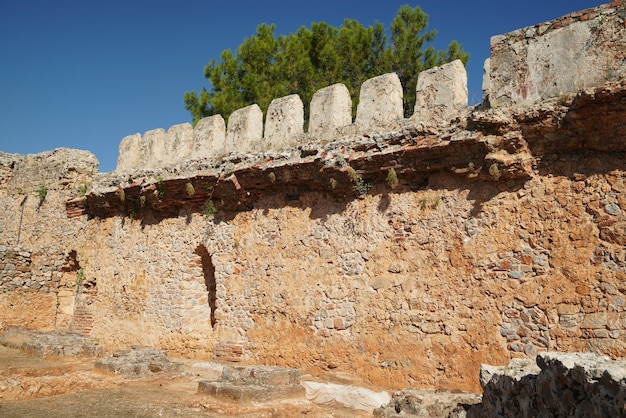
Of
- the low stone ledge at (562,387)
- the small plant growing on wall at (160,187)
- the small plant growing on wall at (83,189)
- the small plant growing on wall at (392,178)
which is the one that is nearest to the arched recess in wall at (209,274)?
the small plant growing on wall at (160,187)

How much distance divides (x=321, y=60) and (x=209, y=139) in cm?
816

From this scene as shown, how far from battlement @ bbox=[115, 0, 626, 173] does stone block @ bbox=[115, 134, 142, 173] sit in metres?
1.44

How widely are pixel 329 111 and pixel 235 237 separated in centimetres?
247

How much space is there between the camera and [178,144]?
9.76 metres

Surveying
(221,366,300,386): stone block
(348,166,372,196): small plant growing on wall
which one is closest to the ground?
(221,366,300,386): stone block

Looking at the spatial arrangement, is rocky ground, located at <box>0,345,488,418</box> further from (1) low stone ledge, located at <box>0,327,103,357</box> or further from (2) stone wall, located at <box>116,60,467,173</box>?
(2) stone wall, located at <box>116,60,467,173</box>

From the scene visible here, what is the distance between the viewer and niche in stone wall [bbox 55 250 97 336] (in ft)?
34.9

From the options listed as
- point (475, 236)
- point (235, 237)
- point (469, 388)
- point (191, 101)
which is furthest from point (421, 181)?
point (191, 101)

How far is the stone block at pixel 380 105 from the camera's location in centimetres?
725

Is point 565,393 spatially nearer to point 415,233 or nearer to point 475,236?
point 475,236

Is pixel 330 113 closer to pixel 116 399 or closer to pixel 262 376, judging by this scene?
pixel 262 376

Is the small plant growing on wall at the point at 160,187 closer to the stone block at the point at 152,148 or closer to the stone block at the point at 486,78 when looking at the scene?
the stone block at the point at 152,148

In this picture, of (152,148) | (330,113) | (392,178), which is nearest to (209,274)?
(152,148)

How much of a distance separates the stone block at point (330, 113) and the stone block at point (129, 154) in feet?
14.1
